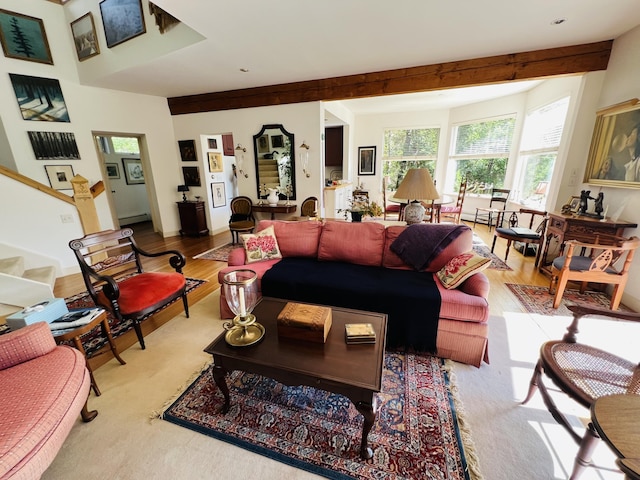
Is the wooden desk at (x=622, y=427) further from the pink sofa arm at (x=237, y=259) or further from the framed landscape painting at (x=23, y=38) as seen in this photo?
the framed landscape painting at (x=23, y=38)

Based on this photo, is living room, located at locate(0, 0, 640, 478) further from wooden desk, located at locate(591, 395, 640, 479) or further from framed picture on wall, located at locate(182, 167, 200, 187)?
wooden desk, located at locate(591, 395, 640, 479)

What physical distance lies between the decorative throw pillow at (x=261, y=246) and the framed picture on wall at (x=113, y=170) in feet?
18.5

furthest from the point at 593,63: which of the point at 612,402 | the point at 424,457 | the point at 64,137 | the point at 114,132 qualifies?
the point at 64,137

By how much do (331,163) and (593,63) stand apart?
512 cm

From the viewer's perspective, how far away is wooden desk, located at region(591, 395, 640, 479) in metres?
0.74

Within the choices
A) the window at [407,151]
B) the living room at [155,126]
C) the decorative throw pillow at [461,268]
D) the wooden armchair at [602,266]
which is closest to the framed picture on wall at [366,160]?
the window at [407,151]

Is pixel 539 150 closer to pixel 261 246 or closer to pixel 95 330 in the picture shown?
pixel 261 246

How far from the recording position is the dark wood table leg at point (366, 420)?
119cm

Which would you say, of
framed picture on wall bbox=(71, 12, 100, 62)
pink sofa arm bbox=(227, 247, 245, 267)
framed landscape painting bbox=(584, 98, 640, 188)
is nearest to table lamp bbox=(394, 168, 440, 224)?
pink sofa arm bbox=(227, 247, 245, 267)

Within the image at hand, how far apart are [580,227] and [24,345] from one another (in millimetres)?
4676

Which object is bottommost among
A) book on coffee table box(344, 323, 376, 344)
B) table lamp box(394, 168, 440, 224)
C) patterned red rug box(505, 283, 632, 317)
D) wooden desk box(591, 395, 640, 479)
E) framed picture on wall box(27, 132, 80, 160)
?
patterned red rug box(505, 283, 632, 317)

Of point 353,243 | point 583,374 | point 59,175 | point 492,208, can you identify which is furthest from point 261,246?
point 492,208

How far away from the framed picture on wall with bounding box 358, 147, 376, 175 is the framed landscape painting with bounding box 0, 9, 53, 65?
6.22m

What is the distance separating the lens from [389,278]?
218 centimetres
